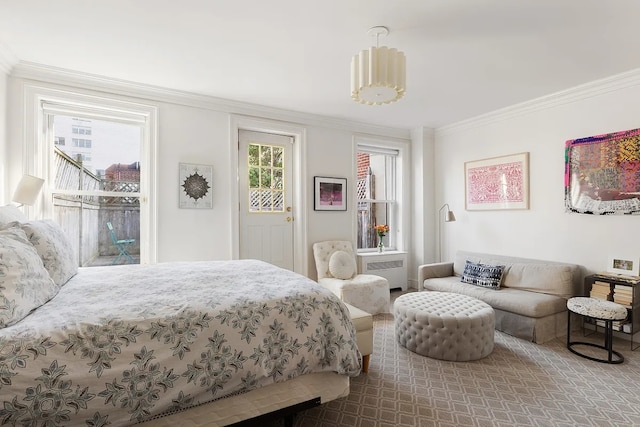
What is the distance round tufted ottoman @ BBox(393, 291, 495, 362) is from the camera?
2.62 metres

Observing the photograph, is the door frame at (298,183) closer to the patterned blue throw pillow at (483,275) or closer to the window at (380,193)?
the window at (380,193)

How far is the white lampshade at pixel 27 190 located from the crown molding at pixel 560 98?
198 inches

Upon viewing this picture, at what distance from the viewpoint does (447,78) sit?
3182 millimetres

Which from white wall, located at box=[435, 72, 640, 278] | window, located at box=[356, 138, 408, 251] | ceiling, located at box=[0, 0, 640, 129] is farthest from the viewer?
window, located at box=[356, 138, 408, 251]

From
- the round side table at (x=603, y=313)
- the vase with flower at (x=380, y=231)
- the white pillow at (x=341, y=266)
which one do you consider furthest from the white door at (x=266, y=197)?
the round side table at (x=603, y=313)

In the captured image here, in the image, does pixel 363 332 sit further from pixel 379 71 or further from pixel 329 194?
pixel 329 194

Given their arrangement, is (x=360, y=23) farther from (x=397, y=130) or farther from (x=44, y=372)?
(x=397, y=130)


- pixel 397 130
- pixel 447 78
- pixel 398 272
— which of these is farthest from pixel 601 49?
pixel 398 272

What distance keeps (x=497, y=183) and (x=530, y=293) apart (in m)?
1.55

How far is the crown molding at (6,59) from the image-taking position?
2.61 m

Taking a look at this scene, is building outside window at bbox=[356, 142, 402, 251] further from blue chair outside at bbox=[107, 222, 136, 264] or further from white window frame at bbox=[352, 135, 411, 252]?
blue chair outside at bbox=[107, 222, 136, 264]

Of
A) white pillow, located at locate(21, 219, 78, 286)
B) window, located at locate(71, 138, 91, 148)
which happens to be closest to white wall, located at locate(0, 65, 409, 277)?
window, located at locate(71, 138, 91, 148)

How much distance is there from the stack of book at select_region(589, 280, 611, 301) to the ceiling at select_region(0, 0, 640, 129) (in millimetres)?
2027

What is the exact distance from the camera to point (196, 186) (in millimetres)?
3670
